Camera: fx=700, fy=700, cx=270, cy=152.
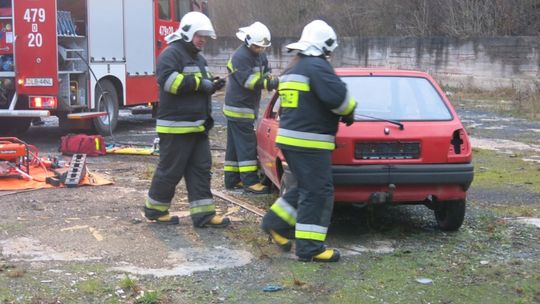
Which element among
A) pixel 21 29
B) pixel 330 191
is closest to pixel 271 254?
pixel 330 191

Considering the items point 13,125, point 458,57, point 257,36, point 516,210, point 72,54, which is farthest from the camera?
point 458,57

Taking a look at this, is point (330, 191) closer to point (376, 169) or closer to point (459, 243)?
point (376, 169)

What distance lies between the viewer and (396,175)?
548 centimetres

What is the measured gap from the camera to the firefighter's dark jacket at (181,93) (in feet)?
19.2

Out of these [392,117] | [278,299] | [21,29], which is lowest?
[278,299]

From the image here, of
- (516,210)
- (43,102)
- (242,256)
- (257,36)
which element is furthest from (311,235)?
(43,102)

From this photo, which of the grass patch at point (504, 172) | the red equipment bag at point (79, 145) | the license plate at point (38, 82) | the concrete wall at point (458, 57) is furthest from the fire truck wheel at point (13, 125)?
the concrete wall at point (458, 57)

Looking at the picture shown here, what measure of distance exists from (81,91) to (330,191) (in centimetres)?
742

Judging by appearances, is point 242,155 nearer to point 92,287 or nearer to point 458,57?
point 92,287

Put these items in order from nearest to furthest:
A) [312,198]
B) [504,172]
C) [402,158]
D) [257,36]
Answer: [312,198] < [402,158] < [257,36] < [504,172]

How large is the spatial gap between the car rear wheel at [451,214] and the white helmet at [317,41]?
A: 176 cm

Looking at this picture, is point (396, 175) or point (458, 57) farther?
point (458, 57)

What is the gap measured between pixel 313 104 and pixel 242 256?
1.28 metres

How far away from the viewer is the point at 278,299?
4.43m
